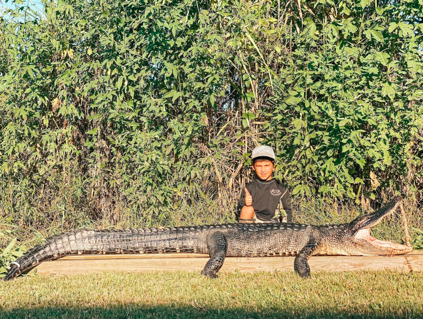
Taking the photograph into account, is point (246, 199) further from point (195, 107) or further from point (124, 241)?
point (124, 241)

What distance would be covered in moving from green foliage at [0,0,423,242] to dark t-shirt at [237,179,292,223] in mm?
275

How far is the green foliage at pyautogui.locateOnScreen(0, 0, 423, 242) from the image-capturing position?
18.2ft

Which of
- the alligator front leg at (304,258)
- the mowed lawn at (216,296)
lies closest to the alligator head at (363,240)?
the alligator front leg at (304,258)

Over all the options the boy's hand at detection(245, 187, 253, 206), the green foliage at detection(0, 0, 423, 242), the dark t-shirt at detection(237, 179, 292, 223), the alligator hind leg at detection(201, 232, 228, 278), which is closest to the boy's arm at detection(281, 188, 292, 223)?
the dark t-shirt at detection(237, 179, 292, 223)

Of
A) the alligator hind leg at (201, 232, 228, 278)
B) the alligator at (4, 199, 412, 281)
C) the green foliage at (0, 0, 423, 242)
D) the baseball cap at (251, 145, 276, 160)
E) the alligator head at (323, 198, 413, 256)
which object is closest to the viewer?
the alligator hind leg at (201, 232, 228, 278)

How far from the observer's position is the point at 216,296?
3.79 m

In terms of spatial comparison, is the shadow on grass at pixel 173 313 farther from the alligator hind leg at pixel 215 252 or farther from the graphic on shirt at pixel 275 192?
the graphic on shirt at pixel 275 192

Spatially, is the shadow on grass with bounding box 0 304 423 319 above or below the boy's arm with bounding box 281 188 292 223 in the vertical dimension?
below

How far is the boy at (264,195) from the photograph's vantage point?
5781mm

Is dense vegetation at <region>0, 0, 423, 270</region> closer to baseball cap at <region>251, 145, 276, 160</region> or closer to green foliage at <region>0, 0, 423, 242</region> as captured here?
green foliage at <region>0, 0, 423, 242</region>

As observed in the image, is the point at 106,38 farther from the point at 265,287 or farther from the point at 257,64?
the point at 265,287

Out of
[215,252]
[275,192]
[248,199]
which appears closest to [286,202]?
[275,192]

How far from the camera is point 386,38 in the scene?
18.0 ft

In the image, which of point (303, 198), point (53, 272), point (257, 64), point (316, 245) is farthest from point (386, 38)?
point (53, 272)
